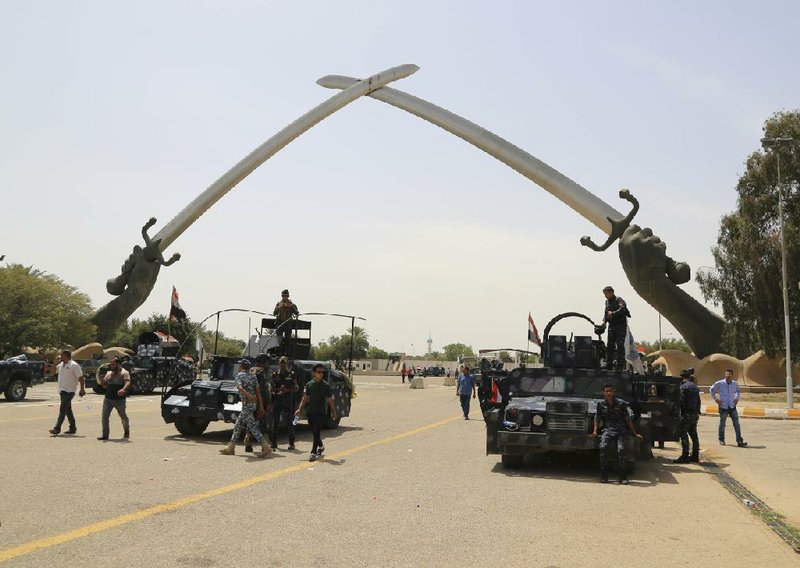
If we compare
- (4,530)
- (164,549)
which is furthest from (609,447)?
(4,530)

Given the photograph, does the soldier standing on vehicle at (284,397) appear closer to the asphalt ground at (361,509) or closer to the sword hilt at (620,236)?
the asphalt ground at (361,509)

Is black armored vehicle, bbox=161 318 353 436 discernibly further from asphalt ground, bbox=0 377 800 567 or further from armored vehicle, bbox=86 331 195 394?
armored vehicle, bbox=86 331 195 394

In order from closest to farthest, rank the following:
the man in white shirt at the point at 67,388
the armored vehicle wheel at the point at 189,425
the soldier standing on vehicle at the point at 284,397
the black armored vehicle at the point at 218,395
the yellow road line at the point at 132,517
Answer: the yellow road line at the point at 132,517 → the soldier standing on vehicle at the point at 284,397 → the black armored vehicle at the point at 218,395 → the man in white shirt at the point at 67,388 → the armored vehicle wheel at the point at 189,425

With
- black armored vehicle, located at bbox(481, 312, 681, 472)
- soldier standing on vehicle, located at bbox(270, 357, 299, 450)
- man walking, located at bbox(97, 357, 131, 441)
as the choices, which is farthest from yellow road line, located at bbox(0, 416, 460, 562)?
man walking, located at bbox(97, 357, 131, 441)

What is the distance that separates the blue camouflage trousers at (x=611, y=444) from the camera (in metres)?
10.2

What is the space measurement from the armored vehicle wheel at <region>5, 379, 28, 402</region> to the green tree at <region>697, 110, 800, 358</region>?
111 feet

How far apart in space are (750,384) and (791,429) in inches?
956

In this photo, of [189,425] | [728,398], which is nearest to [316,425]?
[189,425]

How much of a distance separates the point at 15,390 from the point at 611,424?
21.4 metres

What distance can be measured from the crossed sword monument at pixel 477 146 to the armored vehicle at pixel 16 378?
2909cm

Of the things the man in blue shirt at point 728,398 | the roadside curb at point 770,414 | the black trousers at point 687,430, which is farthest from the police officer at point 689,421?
the roadside curb at point 770,414

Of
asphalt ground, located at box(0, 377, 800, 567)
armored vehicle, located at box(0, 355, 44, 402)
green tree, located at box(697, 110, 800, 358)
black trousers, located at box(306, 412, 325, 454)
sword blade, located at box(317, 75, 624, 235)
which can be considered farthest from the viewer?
sword blade, located at box(317, 75, 624, 235)

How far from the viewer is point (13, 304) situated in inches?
1580

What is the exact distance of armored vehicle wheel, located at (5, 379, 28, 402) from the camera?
81.5ft
